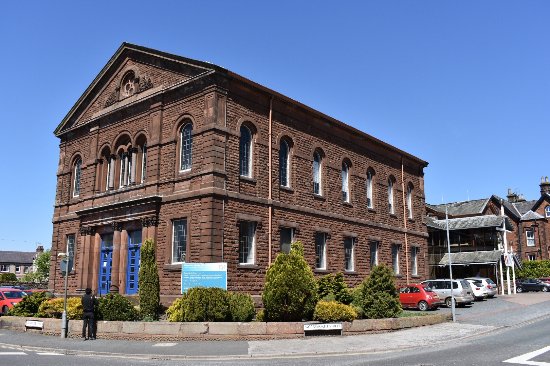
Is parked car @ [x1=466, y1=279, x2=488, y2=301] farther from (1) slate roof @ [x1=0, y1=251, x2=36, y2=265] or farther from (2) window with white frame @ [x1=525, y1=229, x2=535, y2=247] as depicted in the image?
(1) slate roof @ [x1=0, y1=251, x2=36, y2=265]

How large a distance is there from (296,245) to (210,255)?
4469 millimetres

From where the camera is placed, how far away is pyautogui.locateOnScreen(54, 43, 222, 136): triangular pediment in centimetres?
2423

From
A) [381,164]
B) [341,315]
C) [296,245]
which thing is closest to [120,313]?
[296,245]

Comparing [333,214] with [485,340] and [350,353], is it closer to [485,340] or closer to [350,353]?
[485,340]

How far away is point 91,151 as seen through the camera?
28.5 metres

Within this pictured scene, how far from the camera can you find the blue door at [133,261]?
24125 millimetres

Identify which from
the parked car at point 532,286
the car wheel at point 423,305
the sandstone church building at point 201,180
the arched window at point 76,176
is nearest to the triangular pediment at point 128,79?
A: the sandstone church building at point 201,180

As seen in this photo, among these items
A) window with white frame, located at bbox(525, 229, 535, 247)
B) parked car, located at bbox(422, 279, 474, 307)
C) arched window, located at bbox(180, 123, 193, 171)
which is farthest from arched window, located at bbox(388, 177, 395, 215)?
window with white frame, located at bbox(525, 229, 535, 247)

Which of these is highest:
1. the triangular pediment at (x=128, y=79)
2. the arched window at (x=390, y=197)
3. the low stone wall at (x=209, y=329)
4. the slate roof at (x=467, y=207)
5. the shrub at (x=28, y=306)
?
the triangular pediment at (x=128, y=79)

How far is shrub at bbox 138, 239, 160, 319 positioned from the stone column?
221 inches

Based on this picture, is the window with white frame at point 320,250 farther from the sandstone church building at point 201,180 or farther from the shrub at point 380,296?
the shrub at point 380,296

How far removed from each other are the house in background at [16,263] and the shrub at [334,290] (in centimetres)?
10297

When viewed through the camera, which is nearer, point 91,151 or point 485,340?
point 485,340

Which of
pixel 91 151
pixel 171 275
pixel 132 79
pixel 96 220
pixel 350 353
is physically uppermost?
pixel 132 79
